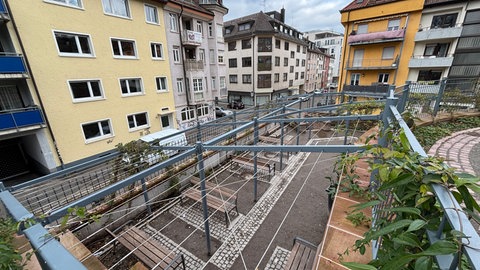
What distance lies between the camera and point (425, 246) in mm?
822

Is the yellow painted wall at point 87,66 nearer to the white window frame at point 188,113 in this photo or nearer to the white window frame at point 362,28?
the white window frame at point 188,113

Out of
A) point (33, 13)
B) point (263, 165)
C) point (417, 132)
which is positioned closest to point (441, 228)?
point (263, 165)

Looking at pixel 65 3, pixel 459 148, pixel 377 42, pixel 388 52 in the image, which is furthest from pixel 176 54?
pixel 388 52

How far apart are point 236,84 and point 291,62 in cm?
1074

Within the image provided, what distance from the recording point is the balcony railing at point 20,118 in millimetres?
8516

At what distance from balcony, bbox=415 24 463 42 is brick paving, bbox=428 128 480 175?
50.3 ft

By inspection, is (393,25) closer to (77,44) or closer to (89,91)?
(77,44)

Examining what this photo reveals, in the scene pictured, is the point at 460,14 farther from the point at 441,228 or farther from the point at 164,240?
the point at 164,240

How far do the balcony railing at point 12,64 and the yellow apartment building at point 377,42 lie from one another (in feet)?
66.7

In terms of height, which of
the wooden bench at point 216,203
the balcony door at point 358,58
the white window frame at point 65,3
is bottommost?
the wooden bench at point 216,203

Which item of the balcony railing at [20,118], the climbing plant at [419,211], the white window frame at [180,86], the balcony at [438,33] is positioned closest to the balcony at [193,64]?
the white window frame at [180,86]

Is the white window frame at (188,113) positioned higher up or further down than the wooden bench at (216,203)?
higher up

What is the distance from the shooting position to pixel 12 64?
8.34 m

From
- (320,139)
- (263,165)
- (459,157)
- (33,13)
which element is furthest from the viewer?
(320,139)
